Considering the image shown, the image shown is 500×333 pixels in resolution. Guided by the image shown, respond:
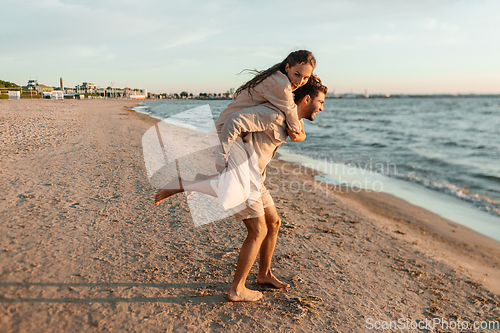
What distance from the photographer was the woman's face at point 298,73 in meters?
2.44

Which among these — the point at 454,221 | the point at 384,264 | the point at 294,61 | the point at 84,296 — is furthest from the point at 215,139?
the point at 454,221

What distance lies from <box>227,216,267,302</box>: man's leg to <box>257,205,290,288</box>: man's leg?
0.50 ft

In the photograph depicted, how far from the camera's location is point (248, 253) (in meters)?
2.68

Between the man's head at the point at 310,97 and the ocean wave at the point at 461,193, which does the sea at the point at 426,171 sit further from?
the man's head at the point at 310,97

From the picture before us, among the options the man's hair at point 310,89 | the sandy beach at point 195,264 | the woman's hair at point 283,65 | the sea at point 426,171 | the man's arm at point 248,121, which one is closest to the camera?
the man's arm at point 248,121

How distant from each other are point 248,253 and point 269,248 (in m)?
0.40

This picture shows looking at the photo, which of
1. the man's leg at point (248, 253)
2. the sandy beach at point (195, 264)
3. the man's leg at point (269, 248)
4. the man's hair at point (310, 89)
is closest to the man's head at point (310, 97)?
the man's hair at point (310, 89)

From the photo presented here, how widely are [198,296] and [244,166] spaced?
52.1 inches

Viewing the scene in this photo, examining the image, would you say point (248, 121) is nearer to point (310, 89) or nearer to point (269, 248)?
point (310, 89)

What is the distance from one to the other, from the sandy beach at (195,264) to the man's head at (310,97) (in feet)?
5.84

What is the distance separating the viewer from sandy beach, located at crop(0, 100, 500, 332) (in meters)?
2.60

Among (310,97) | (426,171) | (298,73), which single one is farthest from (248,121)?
(426,171)

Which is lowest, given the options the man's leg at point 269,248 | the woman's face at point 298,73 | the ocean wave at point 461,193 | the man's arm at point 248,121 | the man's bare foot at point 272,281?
the ocean wave at point 461,193

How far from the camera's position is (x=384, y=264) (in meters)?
4.07
